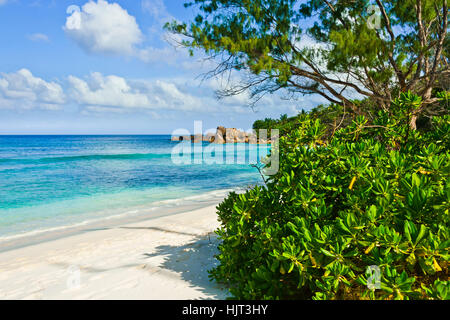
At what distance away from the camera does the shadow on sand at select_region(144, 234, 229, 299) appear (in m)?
3.29

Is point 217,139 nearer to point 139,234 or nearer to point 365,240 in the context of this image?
point 139,234

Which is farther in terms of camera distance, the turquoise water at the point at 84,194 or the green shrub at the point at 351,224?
the turquoise water at the point at 84,194

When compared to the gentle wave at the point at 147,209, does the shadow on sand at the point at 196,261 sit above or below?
above

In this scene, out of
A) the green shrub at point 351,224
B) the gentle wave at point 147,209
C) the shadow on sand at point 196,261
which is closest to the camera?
the green shrub at point 351,224

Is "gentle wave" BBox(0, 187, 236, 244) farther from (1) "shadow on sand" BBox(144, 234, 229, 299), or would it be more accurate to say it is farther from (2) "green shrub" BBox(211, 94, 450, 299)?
(2) "green shrub" BBox(211, 94, 450, 299)

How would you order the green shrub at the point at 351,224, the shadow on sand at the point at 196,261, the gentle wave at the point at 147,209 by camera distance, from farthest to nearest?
the gentle wave at the point at 147,209
the shadow on sand at the point at 196,261
the green shrub at the point at 351,224

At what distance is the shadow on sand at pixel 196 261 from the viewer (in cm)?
329

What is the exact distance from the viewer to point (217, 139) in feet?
204

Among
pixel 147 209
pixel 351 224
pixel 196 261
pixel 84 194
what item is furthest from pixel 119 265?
pixel 84 194

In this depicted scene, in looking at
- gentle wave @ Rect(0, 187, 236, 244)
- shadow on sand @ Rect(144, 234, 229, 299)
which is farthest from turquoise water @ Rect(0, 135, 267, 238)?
shadow on sand @ Rect(144, 234, 229, 299)

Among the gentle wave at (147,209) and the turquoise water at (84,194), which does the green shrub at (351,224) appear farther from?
the turquoise water at (84,194)

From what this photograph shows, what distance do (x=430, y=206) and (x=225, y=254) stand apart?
1.81 meters

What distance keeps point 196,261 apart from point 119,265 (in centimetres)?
114

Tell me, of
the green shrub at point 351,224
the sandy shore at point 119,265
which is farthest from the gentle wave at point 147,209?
the green shrub at point 351,224
